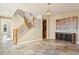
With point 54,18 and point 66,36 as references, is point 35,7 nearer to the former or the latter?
point 54,18

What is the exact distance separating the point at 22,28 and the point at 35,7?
1.49ft

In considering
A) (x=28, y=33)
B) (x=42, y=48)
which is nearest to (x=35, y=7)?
(x=28, y=33)

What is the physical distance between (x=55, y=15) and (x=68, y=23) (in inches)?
11.0

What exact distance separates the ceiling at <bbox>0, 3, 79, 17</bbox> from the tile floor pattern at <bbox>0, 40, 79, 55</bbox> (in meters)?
0.57

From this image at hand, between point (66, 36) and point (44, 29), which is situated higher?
point (44, 29)

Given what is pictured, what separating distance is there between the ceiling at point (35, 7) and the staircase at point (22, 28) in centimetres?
10

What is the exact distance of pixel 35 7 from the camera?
83.6 inches

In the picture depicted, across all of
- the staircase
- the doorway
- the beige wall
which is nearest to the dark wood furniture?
the doorway

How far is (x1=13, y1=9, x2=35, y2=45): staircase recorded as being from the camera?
2.11m

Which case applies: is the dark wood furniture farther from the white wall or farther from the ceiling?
the ceiling

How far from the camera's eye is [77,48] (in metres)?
2.12

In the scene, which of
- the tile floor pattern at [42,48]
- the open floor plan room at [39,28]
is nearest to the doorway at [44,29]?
the open floor plan room at [39,28]

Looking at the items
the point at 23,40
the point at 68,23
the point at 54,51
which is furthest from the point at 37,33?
the point at 68,23
